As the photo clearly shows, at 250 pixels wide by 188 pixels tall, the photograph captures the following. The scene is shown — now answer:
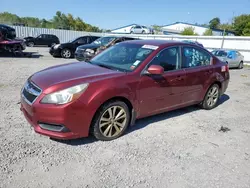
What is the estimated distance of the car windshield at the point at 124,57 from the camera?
396 centimetres

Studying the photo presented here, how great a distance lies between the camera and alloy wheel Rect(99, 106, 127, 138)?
351 cm

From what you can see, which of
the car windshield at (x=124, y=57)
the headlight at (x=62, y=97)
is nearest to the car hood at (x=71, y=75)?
the headlight at (x=62, y=97)

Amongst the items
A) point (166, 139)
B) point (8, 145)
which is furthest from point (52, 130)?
point (166, 139)

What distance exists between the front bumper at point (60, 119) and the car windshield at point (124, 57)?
1118mm

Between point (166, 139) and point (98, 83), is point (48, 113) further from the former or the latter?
point (166, 139)

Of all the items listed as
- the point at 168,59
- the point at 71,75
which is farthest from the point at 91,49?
the point at 71,75

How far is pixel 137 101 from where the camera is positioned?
12.5ft

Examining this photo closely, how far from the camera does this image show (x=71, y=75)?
3518 mm

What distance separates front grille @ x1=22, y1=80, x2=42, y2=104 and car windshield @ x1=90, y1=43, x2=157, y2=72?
130 cm

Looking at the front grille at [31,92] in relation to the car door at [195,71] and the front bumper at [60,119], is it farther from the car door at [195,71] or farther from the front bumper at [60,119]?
the car door at [195,71]

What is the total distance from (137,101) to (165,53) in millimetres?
1152

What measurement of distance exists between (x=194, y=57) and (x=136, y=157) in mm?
2772

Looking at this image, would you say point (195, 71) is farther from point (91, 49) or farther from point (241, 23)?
point (241, 23)

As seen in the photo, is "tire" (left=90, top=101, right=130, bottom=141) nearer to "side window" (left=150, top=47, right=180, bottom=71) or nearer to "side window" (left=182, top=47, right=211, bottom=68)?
"side window" (left=150, top=47, right=180, bottom=71)
